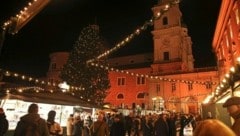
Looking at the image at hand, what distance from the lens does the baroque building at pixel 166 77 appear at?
39875 mm

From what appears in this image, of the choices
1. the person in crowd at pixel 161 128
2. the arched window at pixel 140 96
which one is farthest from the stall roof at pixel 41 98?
the arched window at pixel 140 96

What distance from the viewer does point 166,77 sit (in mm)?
42406

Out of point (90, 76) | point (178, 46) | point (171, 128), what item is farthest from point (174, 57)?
point (171, 128)

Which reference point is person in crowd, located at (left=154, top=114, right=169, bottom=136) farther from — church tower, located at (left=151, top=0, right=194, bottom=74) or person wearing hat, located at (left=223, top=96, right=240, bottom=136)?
church tower, located at (left=151, top=0, right=194, bottom=74)

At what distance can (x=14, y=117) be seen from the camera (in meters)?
10.8

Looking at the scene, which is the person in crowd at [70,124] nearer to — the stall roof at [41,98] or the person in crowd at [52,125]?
Answer: the stall roof at [41,98]

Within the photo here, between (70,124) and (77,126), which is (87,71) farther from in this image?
(70,124)

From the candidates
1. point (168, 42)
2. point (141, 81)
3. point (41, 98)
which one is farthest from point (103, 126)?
point (141, 81)

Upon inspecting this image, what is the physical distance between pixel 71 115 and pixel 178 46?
35.4m

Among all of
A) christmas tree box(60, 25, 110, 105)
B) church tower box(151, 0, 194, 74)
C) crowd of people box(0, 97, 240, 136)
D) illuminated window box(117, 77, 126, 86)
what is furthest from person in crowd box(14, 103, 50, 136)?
illuminated window box(117, 77, 126, 86)

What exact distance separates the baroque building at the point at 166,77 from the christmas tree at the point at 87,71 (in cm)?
360

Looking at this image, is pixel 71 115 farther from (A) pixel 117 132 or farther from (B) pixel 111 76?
(B) pixel 111 76

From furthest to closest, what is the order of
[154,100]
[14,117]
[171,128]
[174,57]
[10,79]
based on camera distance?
[174,57] → [154,100] → [10,79] → [171,128] → [14,117]

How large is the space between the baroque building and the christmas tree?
3.60 meters
